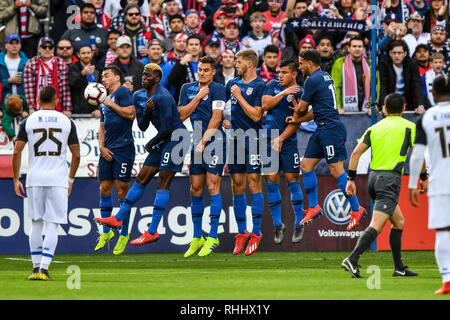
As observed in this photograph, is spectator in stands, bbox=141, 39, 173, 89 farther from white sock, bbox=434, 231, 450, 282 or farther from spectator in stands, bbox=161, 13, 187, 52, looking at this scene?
white sock, bbox=434, 231, 450, 282

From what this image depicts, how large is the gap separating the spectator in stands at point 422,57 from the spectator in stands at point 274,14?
3358 mm

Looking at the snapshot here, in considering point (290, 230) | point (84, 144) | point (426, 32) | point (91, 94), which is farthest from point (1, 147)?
point (426, 32)

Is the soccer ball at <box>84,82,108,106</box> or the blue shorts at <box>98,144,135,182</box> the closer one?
the soccer ball at <box>84,82,108,106</box>

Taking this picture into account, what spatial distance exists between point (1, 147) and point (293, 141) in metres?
6.53

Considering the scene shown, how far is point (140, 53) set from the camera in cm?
2045

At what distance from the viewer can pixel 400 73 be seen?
19.6 m

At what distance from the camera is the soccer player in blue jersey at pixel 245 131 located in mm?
15289

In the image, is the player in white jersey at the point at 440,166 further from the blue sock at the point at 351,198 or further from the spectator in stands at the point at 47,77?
the spectator in stands at the point at 47,77

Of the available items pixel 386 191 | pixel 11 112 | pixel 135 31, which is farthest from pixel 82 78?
pixel 386 191

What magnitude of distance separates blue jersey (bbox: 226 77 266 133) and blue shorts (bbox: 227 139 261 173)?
0.27 m

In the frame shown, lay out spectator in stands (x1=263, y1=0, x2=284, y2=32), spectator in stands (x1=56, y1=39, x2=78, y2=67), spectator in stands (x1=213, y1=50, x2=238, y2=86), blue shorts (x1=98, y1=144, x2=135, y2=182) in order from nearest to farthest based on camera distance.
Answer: blue shorts (x1=98, y1=144, x2=135, y2=182) < spectator in stands (x1=213, y1=50, x2=238, y2=86) < spectator in stands (x1=56, y1=39, x2=78, y2=67) < spectator in stands (x1=263, y1=0, x2=284, y2=32)

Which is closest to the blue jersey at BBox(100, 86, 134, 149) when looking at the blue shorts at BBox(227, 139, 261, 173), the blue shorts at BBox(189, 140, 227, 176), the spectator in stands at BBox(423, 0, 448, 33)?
the blue shorts at BBox(189, 140, 227, 176)

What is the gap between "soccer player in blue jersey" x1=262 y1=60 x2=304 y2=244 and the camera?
608 inches

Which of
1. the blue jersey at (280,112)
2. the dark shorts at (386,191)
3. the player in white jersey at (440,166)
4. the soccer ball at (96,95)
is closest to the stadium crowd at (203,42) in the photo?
the soccer ball at (96,95)
